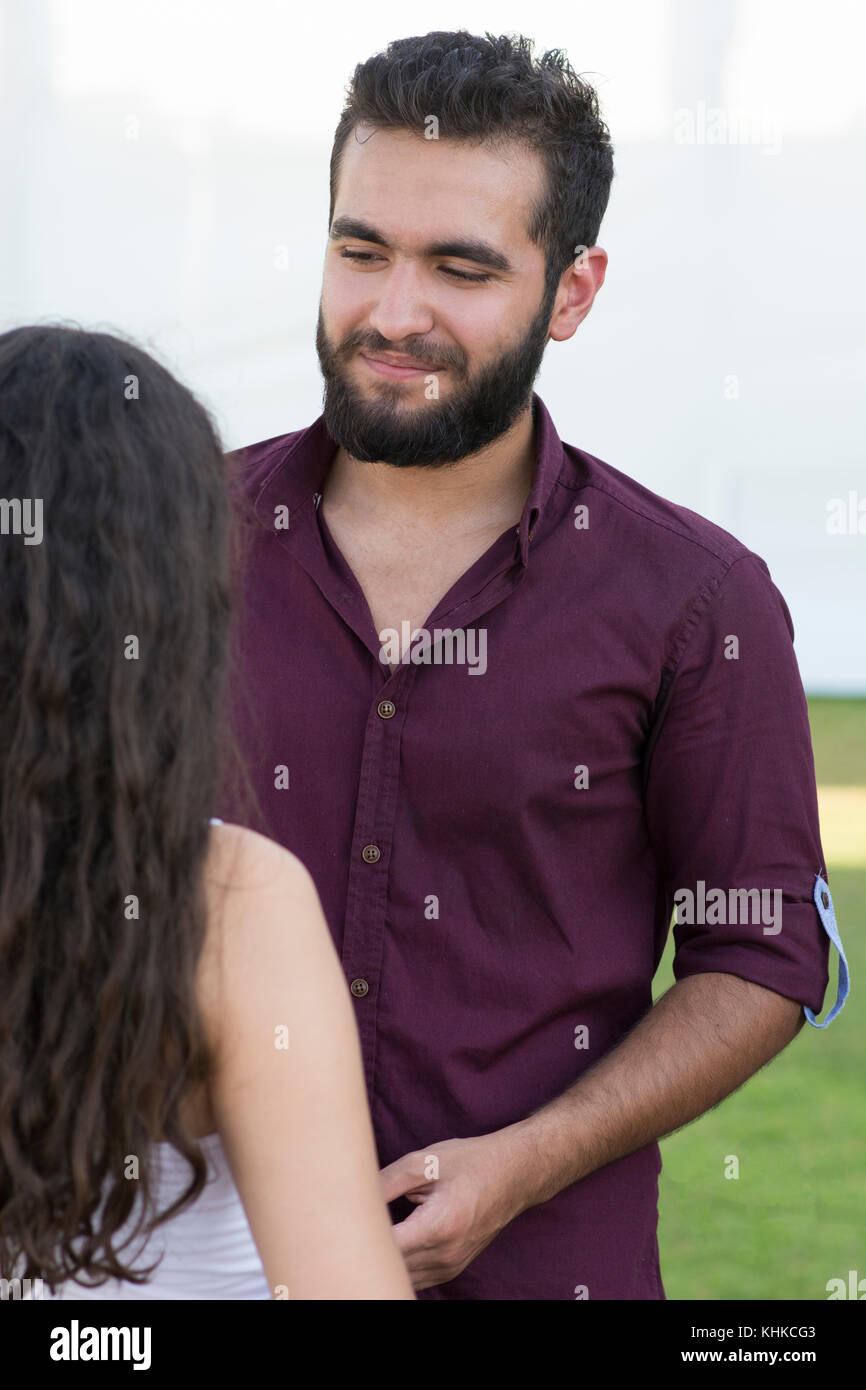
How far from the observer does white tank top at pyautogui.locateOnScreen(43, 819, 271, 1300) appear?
47.7 inches

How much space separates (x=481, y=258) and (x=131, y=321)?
6650 millimetres

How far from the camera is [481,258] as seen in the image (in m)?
1.97

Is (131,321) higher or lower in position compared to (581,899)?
higher

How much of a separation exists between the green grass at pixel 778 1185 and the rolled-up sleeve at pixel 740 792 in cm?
172

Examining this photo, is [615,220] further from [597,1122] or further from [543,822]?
[597,1122]

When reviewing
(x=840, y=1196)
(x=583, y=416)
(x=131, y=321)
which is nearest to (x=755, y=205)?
(x=583, y=416)

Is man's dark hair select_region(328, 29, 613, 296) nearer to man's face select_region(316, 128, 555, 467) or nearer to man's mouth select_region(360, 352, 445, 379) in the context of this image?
man's face select_region(316, 128, 555, 467)

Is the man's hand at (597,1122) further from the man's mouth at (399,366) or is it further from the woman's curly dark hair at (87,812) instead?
the man's mouth at (399,366)

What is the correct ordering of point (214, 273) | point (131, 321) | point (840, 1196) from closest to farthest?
point (840, 1196) < point (131, 321) < point (214, 273)

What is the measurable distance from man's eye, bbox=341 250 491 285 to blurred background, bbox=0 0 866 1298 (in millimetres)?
4091

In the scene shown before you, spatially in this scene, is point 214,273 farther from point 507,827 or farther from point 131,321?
point 507,827

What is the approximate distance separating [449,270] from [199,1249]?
4.01 feet

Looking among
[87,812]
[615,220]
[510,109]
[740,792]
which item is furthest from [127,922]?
[615,220]

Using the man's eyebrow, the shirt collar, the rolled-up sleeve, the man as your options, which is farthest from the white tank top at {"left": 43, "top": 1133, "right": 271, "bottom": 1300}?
the man's eyebrow
